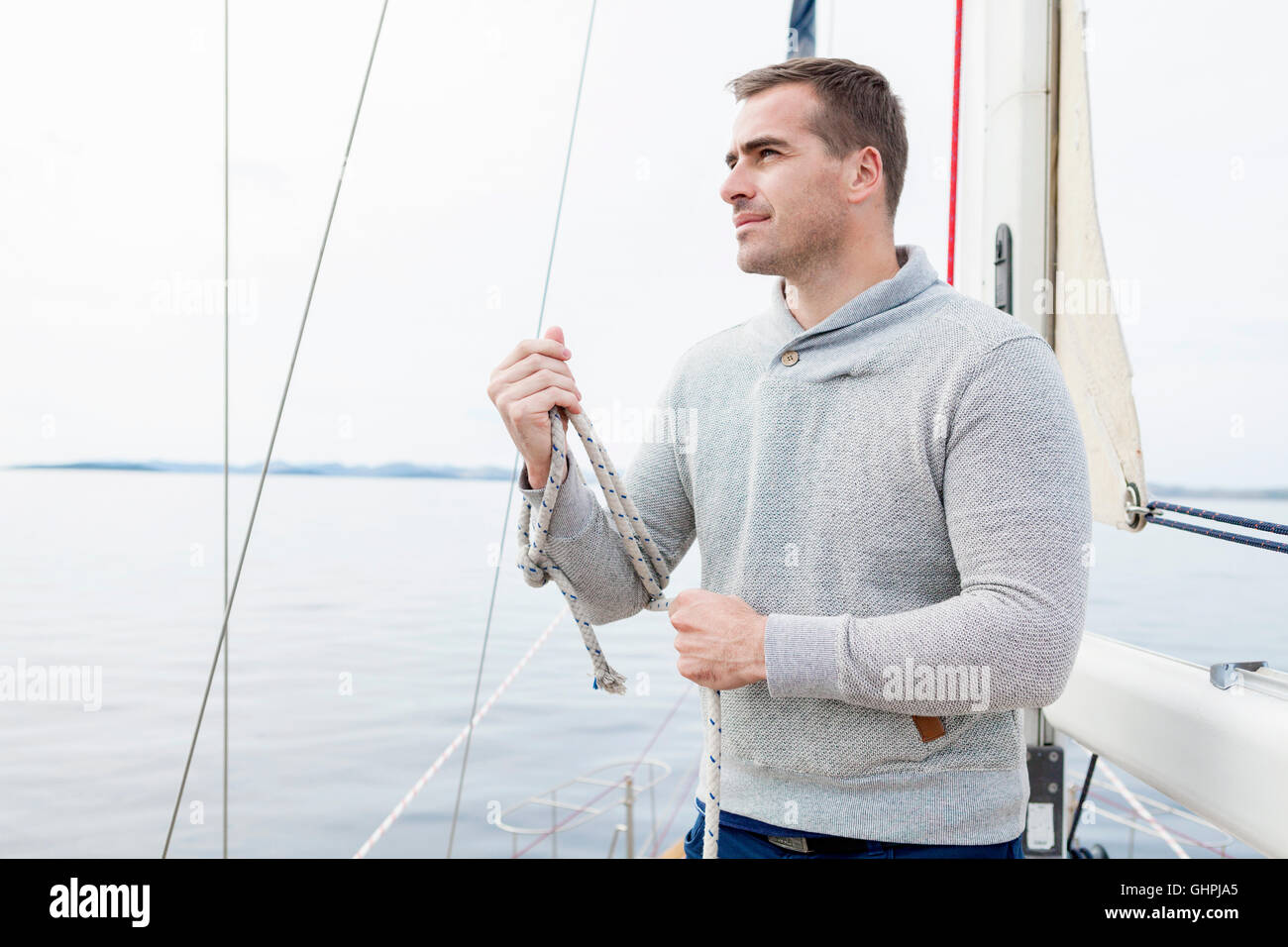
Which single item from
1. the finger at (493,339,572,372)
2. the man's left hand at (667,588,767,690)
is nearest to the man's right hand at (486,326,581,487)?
the finger at (493,339,572,372)

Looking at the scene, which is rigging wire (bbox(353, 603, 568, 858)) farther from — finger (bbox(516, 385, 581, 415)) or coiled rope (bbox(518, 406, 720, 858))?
finger (bbox(516, 385, 581, 415))

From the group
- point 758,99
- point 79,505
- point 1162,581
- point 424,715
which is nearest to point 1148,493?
point 758,99

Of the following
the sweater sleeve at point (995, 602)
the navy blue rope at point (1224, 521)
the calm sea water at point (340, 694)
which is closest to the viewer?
the sweater sleeve at point (995, 602)

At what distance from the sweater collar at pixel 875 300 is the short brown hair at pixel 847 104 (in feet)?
0.31

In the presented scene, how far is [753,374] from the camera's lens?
3.10 feet

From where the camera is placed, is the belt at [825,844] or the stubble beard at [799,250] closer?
the belt at [825,844]

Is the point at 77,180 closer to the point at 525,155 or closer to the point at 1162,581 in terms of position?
the point at 525,155

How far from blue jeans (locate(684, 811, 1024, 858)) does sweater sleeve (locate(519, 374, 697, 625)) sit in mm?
251

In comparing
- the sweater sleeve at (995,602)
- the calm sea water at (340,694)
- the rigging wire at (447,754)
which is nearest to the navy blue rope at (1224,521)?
the calm sea water at (340,694)

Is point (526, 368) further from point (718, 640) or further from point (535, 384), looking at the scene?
point (718, 640)

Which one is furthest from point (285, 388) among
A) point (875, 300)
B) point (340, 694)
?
point (340, 694)

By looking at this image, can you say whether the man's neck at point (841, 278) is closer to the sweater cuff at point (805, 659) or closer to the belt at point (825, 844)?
the sweater cuff at point (805, 659)

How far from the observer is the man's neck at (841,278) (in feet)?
3.06

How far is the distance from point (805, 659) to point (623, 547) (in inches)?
10.8
